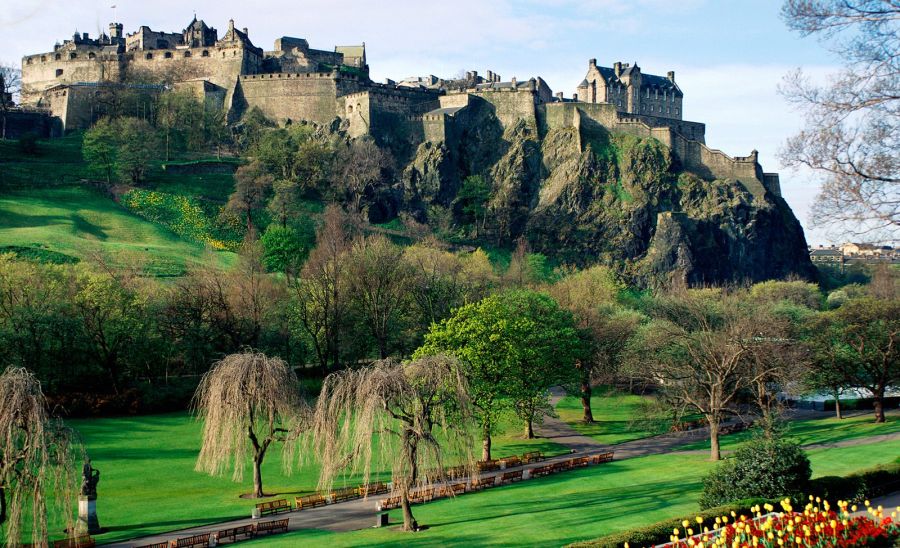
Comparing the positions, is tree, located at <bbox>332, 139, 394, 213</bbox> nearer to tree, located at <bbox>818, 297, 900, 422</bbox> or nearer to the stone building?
the stone building

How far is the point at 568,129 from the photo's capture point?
100 meters

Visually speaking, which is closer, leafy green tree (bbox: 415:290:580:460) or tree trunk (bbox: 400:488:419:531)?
tree trunk (bbox: 400:488:419:531)

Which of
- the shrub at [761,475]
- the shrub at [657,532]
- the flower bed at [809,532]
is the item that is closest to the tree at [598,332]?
the shrub at [761,475]

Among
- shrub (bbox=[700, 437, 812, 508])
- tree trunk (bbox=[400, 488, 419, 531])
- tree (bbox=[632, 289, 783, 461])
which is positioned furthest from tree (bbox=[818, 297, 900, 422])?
tree trunk (bbox=[400, 488, 419, 531])

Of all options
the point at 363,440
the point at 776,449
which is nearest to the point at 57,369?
the point at 363,440

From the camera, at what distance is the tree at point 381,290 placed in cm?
5872

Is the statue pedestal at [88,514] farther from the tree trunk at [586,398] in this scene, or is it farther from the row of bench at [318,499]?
the tree trunk at [586,398]

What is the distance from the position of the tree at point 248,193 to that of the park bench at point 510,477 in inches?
2043

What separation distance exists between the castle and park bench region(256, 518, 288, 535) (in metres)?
72.9

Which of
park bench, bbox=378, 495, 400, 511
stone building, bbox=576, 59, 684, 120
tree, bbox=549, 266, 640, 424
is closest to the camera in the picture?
park bench, bbox=378, 495, 400, 511

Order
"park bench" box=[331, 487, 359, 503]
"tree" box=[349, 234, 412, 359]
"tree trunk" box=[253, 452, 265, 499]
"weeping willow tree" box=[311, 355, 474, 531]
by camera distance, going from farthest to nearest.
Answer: "tree" box=[349, 234, 412, 359] → "tree trunk" box=[253, 452, 265, 499] → "park bench" box=[331, 487, 359, 503] → "weeping willow tree" box=[311, 355, 474, 531]

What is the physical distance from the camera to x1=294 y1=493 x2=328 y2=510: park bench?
30703 millimetres

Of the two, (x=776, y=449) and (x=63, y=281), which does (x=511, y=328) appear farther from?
(x=63, y=281)

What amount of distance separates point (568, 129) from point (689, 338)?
57812 millimetres
